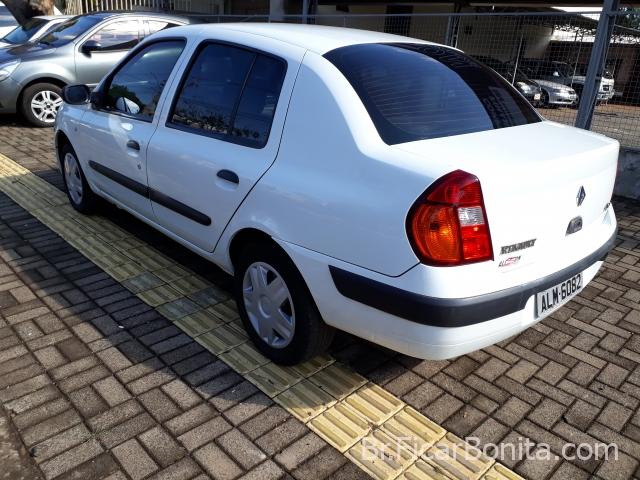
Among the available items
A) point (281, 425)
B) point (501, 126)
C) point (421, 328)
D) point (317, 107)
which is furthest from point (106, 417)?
point (501, 126)

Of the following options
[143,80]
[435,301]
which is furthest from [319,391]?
[143,80]

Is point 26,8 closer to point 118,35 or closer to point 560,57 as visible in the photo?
point 118,35

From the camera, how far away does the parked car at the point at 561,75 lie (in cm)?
602

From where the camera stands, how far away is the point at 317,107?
239 centimetres

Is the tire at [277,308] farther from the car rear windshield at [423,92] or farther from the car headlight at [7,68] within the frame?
the car headlight at [7,68]

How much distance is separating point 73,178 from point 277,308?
2.95 meters

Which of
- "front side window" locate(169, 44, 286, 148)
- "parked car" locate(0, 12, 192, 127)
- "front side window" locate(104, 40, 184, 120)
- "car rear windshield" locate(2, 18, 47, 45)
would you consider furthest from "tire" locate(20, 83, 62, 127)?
"front side window" locate(169, 44, 286, 148)

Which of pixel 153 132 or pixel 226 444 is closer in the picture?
pixel 226 444

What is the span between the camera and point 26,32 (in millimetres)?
10188

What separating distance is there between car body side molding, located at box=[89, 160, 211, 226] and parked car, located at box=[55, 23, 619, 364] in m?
0.02

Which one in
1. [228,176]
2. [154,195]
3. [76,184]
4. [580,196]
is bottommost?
[76,184]

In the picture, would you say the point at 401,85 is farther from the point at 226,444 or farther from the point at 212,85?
the point at 226,444

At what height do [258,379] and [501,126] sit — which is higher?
[501,126]

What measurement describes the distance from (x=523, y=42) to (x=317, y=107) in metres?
5.79
